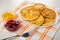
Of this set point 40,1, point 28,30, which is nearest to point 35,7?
point 40,1

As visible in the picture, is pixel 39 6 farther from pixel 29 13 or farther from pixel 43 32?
pixel 43 32

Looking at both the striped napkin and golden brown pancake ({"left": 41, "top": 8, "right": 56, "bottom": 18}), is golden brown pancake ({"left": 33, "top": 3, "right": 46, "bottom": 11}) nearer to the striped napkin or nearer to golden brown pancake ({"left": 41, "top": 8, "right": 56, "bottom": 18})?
golden brown pancake ({"left": 41, "top": 8, "right": 56, "bottom": 18})

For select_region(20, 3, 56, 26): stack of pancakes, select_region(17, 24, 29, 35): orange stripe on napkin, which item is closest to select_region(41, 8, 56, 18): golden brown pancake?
select_region(20, 3, 56, 26): stack of pancakes

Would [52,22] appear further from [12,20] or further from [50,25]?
[12,20]

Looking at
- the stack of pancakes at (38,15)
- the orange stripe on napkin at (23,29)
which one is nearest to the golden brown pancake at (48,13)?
the stack of pancakes at (38,15)

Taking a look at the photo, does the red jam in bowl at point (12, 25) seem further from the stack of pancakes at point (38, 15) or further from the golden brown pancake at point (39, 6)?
the golden brown pancake at point (39, 6)

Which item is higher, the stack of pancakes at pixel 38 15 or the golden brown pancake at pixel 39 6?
the golden brown pancake at pixel 39 6

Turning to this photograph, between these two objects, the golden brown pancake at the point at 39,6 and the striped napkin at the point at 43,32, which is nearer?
the striped napkin at the point at 43,32

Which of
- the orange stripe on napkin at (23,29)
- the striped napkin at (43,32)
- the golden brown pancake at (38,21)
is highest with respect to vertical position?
the golden brown pancake at (38,21)
